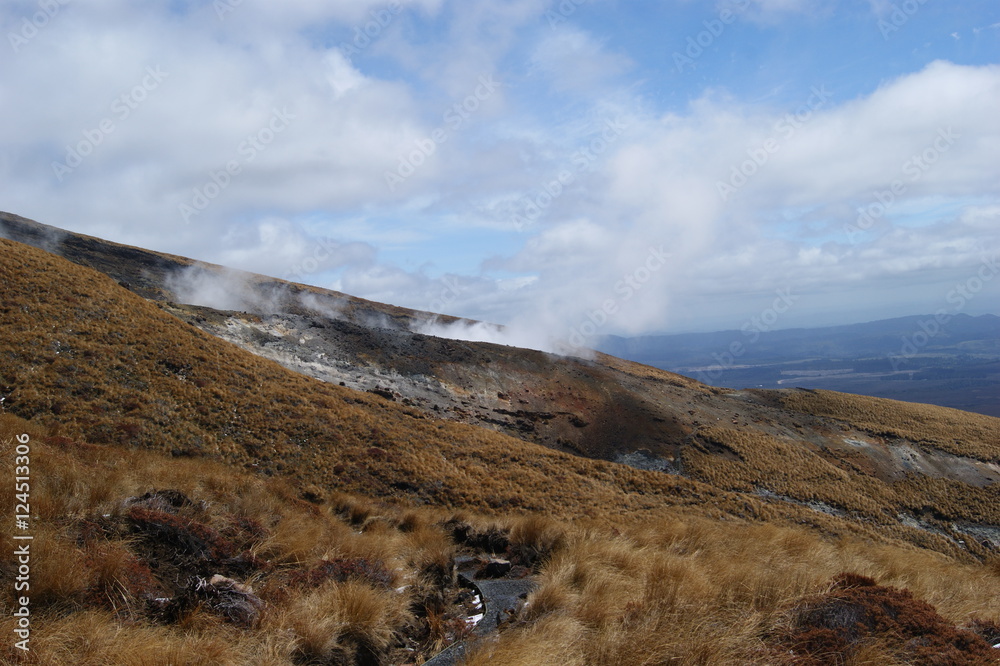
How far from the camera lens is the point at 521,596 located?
7570 mm

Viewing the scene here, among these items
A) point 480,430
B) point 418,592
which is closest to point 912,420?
point 480,430

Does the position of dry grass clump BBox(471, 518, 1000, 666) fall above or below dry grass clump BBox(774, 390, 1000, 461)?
above

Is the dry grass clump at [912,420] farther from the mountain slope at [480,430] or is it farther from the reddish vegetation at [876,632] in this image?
the reddish vegetation at [876,632]

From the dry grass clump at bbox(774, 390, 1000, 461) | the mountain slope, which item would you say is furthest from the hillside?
the dry grass clump at bbox(774, 390, 1000, 461)

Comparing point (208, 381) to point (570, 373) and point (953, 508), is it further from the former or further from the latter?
point (953, 508)

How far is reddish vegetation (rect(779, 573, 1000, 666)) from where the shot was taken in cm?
485

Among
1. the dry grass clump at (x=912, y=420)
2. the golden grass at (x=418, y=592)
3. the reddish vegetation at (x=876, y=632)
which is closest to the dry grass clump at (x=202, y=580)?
the golden grass at (x=418, y=592)

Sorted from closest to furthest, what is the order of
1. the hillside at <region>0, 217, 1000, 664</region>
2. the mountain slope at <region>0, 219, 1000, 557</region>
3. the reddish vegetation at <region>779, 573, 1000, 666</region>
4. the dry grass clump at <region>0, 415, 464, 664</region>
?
the dry grass clump at <region>0, 415, 464, 664</region>, the reddish vegetation at <region>779, 573, 1000, 666</region>, the hillside at <region>0, 217, 1000, 664</region>, the mountain slope at <region>0, 219, 1000, 557</region>

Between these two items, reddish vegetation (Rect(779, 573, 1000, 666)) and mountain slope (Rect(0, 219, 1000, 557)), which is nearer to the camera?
reddish vegetation (Rect(779, 573, 1000, 666))

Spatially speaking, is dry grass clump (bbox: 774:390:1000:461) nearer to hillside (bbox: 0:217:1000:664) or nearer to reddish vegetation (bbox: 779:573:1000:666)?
hillside (bbox: 0:217:1000:664)

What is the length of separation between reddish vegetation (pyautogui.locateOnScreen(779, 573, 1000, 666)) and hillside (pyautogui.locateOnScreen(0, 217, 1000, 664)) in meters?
0.17

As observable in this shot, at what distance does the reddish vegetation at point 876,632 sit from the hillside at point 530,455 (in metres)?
0.17

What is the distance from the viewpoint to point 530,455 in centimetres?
2845

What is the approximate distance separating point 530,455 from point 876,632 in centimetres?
2368
